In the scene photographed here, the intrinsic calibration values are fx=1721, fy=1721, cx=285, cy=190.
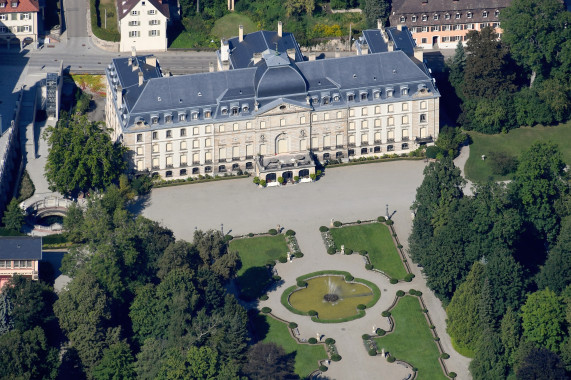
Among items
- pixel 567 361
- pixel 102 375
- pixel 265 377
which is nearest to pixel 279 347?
pixel 265 377

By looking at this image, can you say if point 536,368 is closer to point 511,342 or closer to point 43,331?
point 511,342

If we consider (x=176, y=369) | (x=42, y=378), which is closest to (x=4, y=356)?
(x=42, y=378)

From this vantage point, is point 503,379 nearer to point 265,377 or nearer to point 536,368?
point 536,368

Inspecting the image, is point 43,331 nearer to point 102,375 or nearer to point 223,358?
point 102,375

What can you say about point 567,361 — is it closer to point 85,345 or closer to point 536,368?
point 536,368

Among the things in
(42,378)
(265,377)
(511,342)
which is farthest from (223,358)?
(511,342)
